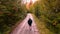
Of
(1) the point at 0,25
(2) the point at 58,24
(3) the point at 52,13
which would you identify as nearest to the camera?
(2) the point at 58,24

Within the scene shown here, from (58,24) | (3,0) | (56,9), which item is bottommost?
(58,24)

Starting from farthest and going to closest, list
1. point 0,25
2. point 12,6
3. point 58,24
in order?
point 12,6
point 0,25
point 58,24

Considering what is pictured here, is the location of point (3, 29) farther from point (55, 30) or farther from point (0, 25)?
point (55, 30)

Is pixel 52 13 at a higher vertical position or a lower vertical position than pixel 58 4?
lower

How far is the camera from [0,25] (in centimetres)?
1634

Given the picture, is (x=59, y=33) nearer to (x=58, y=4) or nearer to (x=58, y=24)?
(x=58, y=24)

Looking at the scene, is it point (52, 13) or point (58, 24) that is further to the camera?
point (52, 13)

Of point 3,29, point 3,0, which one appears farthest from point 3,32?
point 3,0

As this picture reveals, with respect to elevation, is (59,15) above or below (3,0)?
below

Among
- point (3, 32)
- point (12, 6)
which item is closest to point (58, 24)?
point (3, 32)

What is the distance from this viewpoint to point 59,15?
51.3 ft

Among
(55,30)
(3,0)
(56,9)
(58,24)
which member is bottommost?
(55,30)

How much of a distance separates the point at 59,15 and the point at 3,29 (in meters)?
5.61

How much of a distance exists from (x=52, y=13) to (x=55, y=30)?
2.24 meters
